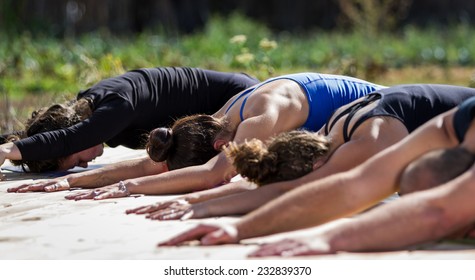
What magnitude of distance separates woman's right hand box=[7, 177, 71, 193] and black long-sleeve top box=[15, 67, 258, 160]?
256 mm

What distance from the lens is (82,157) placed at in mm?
5715

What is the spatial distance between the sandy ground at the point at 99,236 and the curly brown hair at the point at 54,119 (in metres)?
0.71

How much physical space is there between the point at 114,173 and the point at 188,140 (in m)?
0.63

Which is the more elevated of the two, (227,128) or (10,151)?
(227,128)

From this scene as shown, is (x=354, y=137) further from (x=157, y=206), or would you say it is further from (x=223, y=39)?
(x=223, y=39)

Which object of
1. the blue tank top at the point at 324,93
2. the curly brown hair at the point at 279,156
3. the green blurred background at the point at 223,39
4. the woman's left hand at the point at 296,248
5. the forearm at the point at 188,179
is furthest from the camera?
the green blurred background at the point at 223,39

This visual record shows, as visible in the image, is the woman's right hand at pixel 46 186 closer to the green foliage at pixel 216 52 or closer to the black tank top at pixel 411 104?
the black tank top at pixel 411 104

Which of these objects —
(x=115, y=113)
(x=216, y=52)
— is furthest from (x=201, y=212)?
(x=216, y=52)

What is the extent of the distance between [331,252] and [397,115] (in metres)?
1.12

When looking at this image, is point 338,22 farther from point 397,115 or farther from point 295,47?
point 397,115

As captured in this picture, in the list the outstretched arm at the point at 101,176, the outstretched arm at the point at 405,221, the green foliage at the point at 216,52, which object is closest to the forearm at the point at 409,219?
the outstretched arm at the point at 405,221

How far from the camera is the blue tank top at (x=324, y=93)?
200 inches

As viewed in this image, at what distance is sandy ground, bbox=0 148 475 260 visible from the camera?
3340 mm

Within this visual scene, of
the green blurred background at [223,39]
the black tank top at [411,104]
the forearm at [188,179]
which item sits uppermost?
the black tank top at [411,104]
